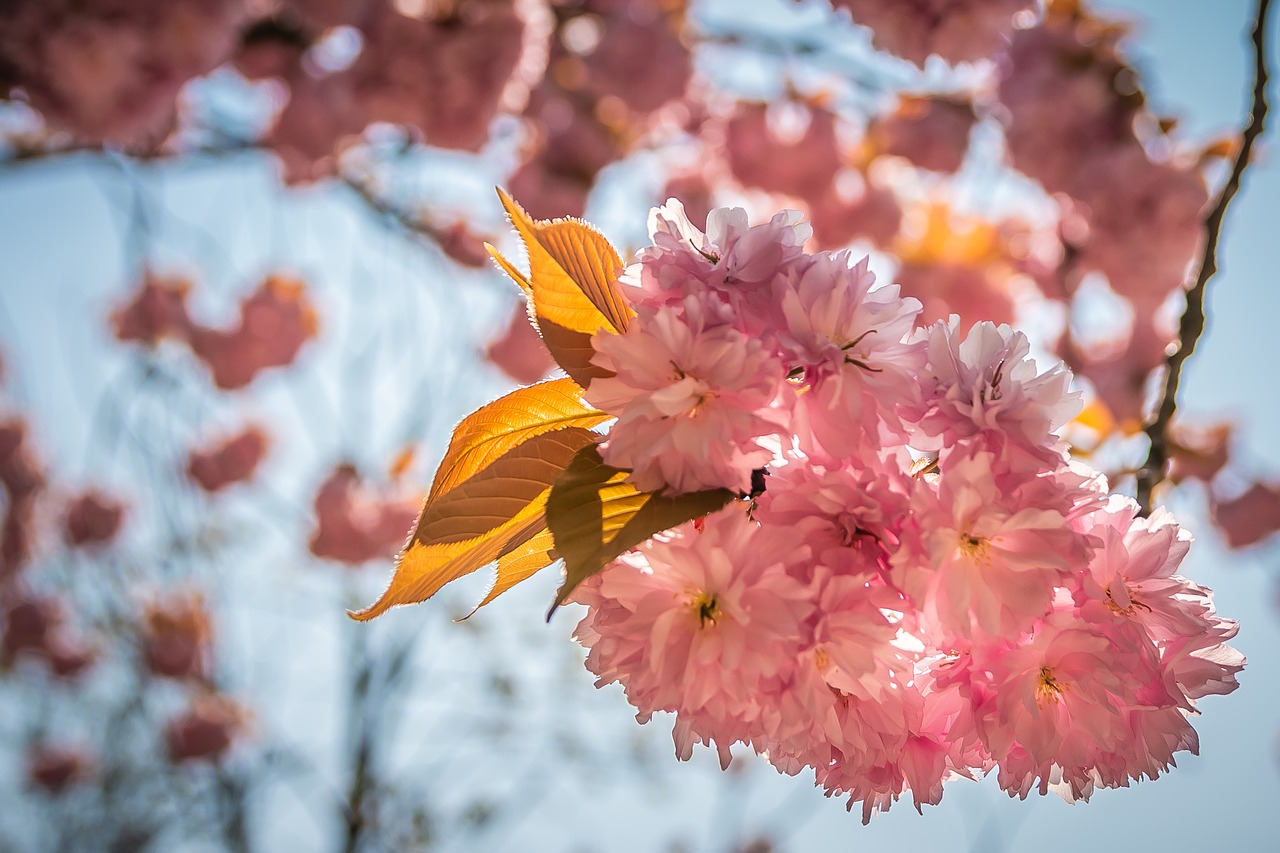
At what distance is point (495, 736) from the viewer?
104 inches

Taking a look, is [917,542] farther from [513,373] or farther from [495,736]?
[495,736]

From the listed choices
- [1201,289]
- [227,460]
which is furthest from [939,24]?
[227,460]

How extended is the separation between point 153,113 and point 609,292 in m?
1.47

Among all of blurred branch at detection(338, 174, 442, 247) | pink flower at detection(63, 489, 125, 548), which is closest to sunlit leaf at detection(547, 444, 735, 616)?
blurred branch at detection(338, 174, 442, 247)

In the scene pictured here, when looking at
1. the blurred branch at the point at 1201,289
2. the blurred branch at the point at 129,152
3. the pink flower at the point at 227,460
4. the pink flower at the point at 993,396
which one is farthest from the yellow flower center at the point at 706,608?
the pink flower at the point at 227,460

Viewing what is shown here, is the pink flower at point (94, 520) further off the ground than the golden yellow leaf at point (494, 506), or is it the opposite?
the golden yellow leaf at point (494, 506)

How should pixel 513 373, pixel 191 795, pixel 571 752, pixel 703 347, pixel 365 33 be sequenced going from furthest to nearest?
pixel 571 752 → pixel 191 795 → pixel 513 373 → pixel 365 33 → pixel 703 347

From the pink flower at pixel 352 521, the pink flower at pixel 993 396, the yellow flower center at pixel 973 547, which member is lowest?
the pink flower at pixel 352 521

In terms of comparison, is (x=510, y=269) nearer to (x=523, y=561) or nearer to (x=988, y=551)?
(x=523, y=561)

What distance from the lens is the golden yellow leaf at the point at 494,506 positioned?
37 cm

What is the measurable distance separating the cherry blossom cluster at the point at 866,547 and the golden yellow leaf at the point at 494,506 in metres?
0.05

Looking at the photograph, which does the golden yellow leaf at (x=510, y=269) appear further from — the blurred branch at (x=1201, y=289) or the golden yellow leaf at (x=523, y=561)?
the blurred branch at (x=1201, y=289)

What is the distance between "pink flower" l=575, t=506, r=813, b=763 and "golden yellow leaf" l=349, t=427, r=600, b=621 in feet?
0.17

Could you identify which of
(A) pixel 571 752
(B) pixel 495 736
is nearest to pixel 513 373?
(B) pixel 495 736
